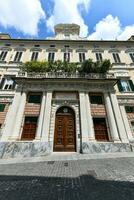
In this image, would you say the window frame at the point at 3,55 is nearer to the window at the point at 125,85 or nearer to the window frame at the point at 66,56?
the window frame at the point at 66,56

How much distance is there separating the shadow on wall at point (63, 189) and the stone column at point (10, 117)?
23.0ft

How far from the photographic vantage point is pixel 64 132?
1276cm

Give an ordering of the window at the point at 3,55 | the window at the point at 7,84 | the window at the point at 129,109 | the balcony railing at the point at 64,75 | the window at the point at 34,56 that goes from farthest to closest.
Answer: the window at the point at 34,56 → the window at the point at 3,55 → the window at the point at 7,84 → the balcony railing at the point at 64,75 → the window at the point at 129,109

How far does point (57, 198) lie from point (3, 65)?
17997mm

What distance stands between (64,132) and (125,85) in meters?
9.58

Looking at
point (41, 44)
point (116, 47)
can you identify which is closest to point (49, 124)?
point (41, 44)

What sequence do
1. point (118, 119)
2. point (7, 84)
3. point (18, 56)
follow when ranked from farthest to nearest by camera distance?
point (18, 56)
point (7, 84)
point (118, 119)

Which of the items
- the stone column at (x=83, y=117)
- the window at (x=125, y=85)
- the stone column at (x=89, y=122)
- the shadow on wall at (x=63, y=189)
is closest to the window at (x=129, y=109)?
the window at (x=125, y=85)

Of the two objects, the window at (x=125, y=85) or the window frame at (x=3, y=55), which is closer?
the window at (x=125, y=85)

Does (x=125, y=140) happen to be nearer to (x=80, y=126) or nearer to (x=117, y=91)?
(x=80, y=126)

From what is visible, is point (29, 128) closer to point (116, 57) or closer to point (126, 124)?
point (126, 124)

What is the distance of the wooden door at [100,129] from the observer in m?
12.5

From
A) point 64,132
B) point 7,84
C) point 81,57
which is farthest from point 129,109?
point 7,84

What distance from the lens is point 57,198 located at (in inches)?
145
